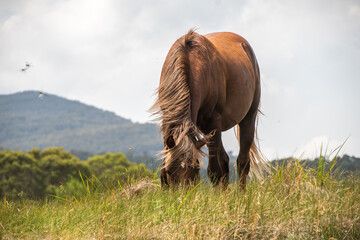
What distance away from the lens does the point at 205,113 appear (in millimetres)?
5301

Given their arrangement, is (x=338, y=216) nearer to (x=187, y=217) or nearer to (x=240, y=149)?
(x=187, y=217)

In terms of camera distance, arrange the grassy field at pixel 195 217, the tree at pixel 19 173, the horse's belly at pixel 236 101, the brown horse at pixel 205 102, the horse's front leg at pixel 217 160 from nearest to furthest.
Result: the grassy field at pixel 195 217 < the brown horse at pixel 205 102 < the horse's front leg at pixel 217 160 < the horse's belly at pixel 236 101 < the tree at pixel 19 173

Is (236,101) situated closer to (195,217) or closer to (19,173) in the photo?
(195,217)

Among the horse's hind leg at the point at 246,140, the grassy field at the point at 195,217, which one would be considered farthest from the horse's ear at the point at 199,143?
the horse's hind leg at the point at 246,140

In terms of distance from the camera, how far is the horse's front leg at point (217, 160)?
541 centimetres

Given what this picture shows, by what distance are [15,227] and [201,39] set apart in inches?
116

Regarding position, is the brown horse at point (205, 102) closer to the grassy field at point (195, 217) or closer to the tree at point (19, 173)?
the grassy field at point (195, 217)

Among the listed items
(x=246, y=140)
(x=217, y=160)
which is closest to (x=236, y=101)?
(x=217, y=160)

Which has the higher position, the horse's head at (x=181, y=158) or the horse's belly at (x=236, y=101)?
the horse's belly at (x=236, y=101)

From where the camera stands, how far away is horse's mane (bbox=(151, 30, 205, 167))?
4.21 meters

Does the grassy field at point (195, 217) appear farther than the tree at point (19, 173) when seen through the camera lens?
No

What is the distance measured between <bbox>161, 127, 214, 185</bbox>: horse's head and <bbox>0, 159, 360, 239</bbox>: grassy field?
0.46 ft

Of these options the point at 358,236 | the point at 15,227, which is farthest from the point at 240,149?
the point at 15,227

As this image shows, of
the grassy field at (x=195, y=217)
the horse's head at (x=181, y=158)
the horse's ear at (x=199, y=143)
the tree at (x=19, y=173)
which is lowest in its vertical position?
the tree at (x=19, y=173)
